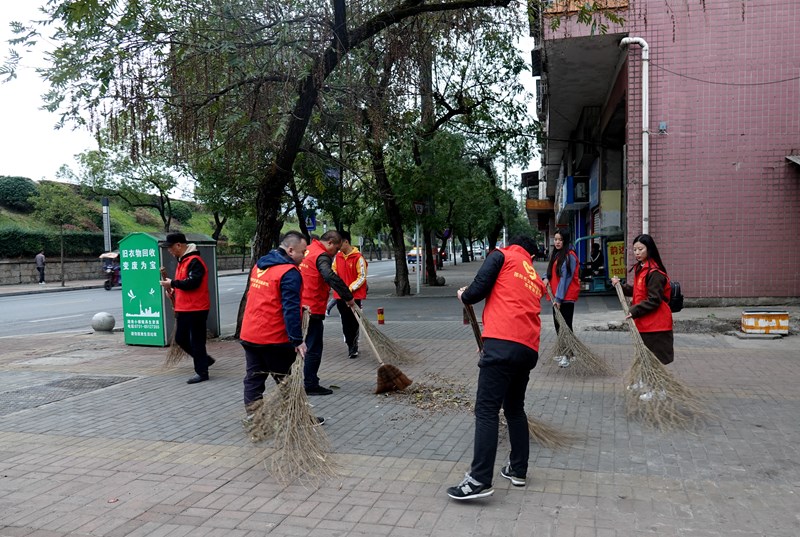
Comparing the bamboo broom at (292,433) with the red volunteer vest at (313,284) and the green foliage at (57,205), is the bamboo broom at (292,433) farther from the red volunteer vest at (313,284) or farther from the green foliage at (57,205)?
the green foliage at (57,205)

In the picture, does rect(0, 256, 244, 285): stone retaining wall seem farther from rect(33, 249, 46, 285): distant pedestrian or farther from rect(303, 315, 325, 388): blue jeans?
rect(303, 315, 325, 388): blue jeans

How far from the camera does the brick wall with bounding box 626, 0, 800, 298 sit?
1162cm

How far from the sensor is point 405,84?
887 cm

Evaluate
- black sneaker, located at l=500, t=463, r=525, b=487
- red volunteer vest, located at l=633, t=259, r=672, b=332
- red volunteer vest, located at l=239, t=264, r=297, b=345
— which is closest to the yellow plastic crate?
red volunteer vest, located at l=633, t=259, r=672, b=332

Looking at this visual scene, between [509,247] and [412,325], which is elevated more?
[509,247]

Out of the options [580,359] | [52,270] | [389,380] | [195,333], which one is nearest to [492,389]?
[389,380]

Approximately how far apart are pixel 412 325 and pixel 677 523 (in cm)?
900

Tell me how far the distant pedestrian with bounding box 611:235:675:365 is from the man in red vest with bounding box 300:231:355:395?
2724 millimetres

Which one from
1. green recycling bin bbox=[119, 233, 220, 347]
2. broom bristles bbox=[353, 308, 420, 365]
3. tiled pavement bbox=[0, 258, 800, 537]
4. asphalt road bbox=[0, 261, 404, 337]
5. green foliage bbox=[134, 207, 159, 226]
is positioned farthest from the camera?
green foliage bbox=[134, 207, 159, 226]

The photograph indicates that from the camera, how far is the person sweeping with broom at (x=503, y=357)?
355cm

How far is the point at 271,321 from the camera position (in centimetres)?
485

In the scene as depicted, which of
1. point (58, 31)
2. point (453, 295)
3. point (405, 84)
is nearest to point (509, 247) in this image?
point (405, 84)

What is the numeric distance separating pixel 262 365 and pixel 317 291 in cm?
165

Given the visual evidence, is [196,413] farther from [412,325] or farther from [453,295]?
[453,295]
